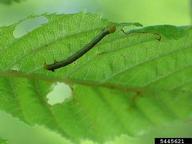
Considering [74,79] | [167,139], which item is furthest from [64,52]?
[167,139]

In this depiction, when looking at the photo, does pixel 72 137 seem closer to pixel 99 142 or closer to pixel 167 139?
pixel 99 142

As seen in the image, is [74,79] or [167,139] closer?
[74,79]

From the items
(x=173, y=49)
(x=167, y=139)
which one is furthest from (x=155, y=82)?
(x=167, y=139)

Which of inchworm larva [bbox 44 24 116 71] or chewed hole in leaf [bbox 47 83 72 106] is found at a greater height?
inchworm larva [bbox 44 24 116 71]

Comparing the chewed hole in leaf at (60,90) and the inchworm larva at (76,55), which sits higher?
the inchworm larva at (76,55)

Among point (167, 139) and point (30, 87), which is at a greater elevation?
point (167, 139)

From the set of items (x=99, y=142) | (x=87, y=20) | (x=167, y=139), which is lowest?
(x=99, y=142)
